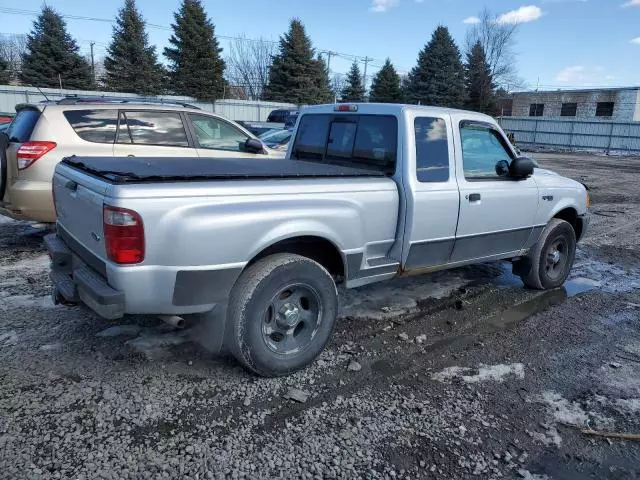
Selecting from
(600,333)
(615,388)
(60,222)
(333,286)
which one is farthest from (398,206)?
(60,222)

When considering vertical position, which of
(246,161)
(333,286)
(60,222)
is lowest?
(333,286)

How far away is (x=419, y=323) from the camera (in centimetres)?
457

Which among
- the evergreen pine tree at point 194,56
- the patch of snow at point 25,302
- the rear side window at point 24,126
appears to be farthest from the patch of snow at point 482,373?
the evergreen pine tree at point 194,56

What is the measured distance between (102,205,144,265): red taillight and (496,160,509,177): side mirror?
3.43m

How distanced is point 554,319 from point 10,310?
503 cm

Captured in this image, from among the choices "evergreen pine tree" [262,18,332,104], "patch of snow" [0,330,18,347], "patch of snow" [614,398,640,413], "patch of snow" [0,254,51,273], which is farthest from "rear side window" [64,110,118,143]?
"evergreen pine tree" [262,18,332,104]

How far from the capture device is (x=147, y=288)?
2.92 m

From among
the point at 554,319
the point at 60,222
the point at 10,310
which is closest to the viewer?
the point at 60,222

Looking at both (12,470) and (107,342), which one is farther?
(107,342)

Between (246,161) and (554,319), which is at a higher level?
(246,161)

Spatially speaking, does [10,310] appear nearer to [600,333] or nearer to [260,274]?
[260,274]

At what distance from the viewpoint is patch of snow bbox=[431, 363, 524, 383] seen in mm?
3604

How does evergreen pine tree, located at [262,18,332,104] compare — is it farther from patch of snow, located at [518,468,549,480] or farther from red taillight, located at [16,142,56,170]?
patch of snow, located at [518,468,549,480]

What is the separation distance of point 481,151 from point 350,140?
1.26 m
